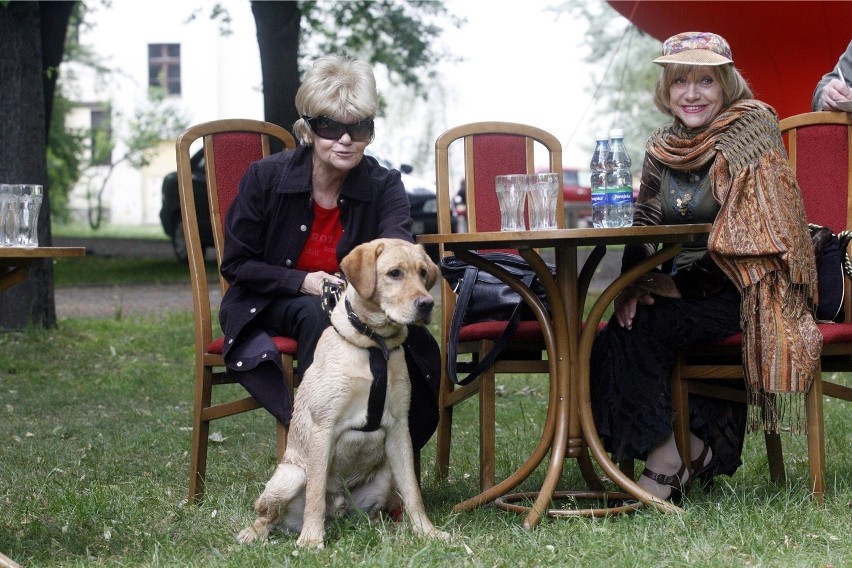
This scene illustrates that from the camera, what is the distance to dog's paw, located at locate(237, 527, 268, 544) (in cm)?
379

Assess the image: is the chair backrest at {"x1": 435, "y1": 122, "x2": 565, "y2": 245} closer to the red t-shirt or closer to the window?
the red t-shirt

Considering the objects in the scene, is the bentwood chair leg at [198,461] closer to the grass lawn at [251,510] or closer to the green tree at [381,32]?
the grass lawn at [251,510]

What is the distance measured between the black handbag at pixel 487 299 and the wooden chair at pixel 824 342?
0.63 metres

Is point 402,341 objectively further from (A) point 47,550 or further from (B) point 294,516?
(A) point 47,550

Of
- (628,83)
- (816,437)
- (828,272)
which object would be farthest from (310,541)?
(628,83)

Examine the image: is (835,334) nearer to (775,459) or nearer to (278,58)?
(775,459)

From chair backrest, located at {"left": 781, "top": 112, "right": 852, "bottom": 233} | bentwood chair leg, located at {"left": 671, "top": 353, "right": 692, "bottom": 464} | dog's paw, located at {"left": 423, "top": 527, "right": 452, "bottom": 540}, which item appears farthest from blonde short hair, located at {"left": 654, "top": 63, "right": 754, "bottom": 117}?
dog's paw, located at {"left": 423, "top": 527, "right": 452, "bottom": 540}

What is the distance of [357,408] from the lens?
373 centimetres

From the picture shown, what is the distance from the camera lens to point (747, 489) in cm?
456

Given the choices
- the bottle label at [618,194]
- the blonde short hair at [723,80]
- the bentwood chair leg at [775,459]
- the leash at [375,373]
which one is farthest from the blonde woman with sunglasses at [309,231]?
the bentwood chair leg at [775,459]

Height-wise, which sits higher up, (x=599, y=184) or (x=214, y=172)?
(x=214, y=172)

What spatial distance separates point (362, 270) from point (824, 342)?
5.57 feet

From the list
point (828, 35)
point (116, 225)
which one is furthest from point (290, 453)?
point (116, 225)

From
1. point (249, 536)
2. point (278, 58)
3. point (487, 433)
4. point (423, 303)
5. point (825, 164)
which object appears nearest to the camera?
point (423, 303)
